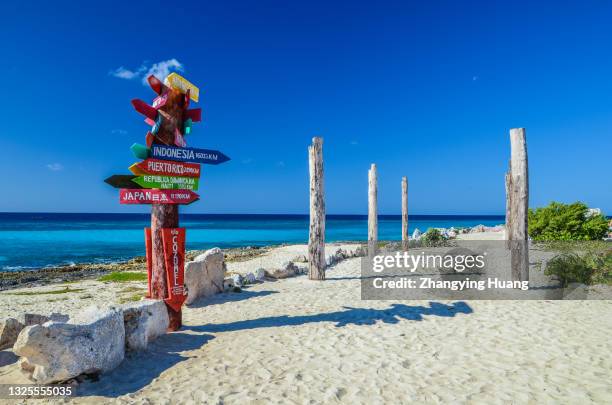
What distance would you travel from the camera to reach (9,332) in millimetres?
5230

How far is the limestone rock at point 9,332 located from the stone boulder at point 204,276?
3.29 metres

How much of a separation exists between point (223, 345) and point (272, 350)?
2.63 feet

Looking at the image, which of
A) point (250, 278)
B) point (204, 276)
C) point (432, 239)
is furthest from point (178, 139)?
point (432, 239)

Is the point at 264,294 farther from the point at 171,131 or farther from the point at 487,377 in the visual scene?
the point at 487,377

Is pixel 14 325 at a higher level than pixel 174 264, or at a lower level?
lower

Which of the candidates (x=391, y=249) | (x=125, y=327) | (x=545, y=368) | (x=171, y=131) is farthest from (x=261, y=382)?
(x=391, y=249)

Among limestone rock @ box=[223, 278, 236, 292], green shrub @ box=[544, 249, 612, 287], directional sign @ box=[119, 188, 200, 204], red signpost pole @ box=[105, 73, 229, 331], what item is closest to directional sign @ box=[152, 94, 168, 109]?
red signpost pole @ box=[105, 73, 229, 331]

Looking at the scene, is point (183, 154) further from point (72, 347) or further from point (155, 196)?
point (72, 347)

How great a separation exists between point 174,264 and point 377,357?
11.7 feet

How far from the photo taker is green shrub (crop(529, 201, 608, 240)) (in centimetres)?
1655

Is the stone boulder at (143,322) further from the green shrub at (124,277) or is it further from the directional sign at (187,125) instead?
the green shrub at (124,277)

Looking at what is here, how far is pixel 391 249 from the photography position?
17734 millimetres

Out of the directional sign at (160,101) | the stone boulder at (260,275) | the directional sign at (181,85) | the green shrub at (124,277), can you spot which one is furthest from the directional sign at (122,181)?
the green shrub at (124,277)

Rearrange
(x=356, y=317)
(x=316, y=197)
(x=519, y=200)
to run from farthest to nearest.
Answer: (x=316, y=197), (x=519, y=200), (x=356, y=317)
